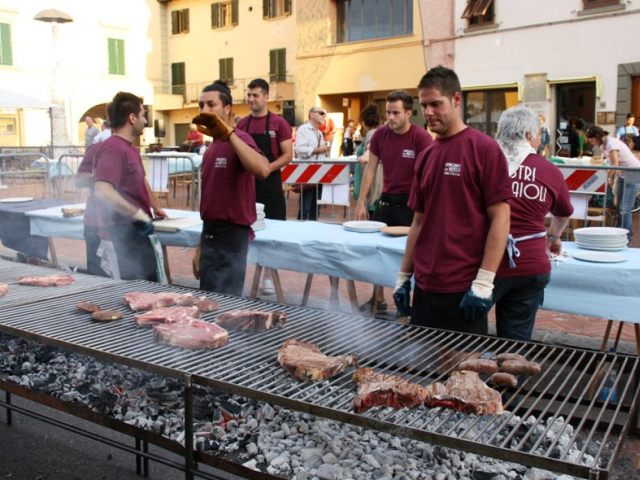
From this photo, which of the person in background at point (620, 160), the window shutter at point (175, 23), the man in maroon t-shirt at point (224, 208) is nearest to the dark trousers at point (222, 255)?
the man in maroon t-shirt at point (224, 208)

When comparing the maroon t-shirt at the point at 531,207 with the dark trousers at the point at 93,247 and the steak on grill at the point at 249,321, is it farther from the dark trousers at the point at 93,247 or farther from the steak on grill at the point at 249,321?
the dark trousers at the point at 93,247

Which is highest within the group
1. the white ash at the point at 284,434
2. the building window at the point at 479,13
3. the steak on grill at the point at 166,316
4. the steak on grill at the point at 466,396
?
the building window at the point at 479,13

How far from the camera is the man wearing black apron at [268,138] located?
6.39 meters

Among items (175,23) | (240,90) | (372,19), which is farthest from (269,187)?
(175,23)

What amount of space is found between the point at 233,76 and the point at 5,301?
1279 inches

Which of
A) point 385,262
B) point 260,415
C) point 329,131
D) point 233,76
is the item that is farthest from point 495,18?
point 260,415

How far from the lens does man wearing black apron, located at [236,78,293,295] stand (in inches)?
252

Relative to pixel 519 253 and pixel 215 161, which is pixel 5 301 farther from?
pixel 519 253

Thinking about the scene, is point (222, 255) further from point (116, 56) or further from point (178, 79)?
point (178, 79)

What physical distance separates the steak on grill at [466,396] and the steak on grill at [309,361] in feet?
1.27

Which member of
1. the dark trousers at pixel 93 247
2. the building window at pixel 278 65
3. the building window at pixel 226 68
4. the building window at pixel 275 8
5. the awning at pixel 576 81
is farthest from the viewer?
the building window at pixel 226 68

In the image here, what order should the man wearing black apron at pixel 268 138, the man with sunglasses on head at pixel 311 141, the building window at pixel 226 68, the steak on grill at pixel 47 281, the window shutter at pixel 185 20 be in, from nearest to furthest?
the steak on grill at pixel 47 281, the man wearing black apron at pixel 268 138, the man with sunglasses on head at pixel 311 141, the building window at pixel 226 68, the window shutter at pixel 185 20

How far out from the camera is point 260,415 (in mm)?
3322

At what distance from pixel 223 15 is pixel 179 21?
12.8ft
